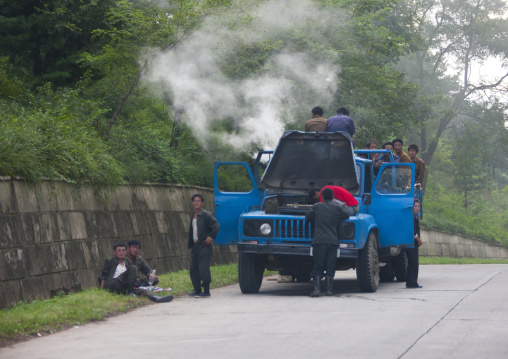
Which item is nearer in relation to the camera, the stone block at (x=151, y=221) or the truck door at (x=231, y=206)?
the truck door at (x=231, y=206)

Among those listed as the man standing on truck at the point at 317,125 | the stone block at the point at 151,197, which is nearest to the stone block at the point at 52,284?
the stone block at the point at 151,197

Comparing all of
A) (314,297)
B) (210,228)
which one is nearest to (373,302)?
(314,297)

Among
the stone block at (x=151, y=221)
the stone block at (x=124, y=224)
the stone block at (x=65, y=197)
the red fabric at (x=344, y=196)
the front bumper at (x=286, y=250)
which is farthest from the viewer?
the stone block at (x=151, y=221)

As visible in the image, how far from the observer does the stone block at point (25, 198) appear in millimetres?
11586

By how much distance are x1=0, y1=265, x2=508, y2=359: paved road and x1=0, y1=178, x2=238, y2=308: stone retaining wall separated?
160 centimetres

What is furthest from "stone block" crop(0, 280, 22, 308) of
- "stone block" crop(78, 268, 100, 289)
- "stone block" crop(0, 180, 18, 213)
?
"stone block" crop(78, 268, 100, 289)

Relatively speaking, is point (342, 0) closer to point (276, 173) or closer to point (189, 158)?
point (189, 158)

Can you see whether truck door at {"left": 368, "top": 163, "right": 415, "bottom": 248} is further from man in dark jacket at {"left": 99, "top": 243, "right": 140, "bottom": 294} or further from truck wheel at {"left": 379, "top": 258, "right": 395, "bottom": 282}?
man in dark jacket at {"left": 99, "top": 243, "right": 140, "bottom": 294}

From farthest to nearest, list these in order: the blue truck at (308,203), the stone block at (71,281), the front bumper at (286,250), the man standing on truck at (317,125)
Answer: the man standing on truck at (317,125) < the blue truck at (308,203) < the front bumper at (286,250) < the stone block at (71,281)

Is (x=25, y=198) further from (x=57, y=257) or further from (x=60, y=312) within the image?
(x=60, y=312)

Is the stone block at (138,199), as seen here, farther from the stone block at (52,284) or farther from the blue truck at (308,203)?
the stone block at (52,284)

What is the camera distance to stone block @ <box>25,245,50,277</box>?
11516 mm

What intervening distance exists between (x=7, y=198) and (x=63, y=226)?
167cm

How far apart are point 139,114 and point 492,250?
3862cm
